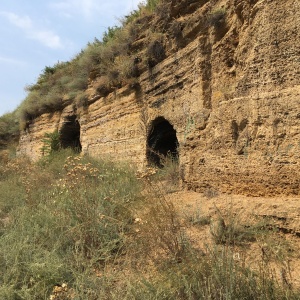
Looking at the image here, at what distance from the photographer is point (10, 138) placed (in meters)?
19.0

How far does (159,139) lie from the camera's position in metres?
8.13

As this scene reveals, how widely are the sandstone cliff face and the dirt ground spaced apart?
26 centimetres

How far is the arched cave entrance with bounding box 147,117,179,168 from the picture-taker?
25.4 ft

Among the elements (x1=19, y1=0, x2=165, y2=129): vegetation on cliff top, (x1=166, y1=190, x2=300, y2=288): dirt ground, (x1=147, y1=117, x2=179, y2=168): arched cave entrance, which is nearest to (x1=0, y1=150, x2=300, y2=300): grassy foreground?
(x1=166, y1=190, x2=300, y2=288): dirt ground

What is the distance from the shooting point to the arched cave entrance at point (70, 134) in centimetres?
1279

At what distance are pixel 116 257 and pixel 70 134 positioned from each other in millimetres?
10581

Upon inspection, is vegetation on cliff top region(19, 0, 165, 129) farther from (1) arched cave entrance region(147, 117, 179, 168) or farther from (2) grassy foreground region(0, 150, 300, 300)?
(2) grassy foreground region(0, 150, 300, 300)

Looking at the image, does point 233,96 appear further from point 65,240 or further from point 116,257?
point 65,240

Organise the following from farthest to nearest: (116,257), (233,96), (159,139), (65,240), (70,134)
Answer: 1. (70,134)
2. (159,139)
3. (233,96)
4. (65,240)
5. (116,257)

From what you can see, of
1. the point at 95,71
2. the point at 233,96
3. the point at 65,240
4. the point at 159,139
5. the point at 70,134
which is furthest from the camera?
the point at 70,134

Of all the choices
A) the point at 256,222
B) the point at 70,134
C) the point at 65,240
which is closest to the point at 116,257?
the point at 65,240

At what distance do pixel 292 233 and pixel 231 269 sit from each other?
55.4 inches

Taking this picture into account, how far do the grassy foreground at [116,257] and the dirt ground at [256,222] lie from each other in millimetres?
184

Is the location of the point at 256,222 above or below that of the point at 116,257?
above
